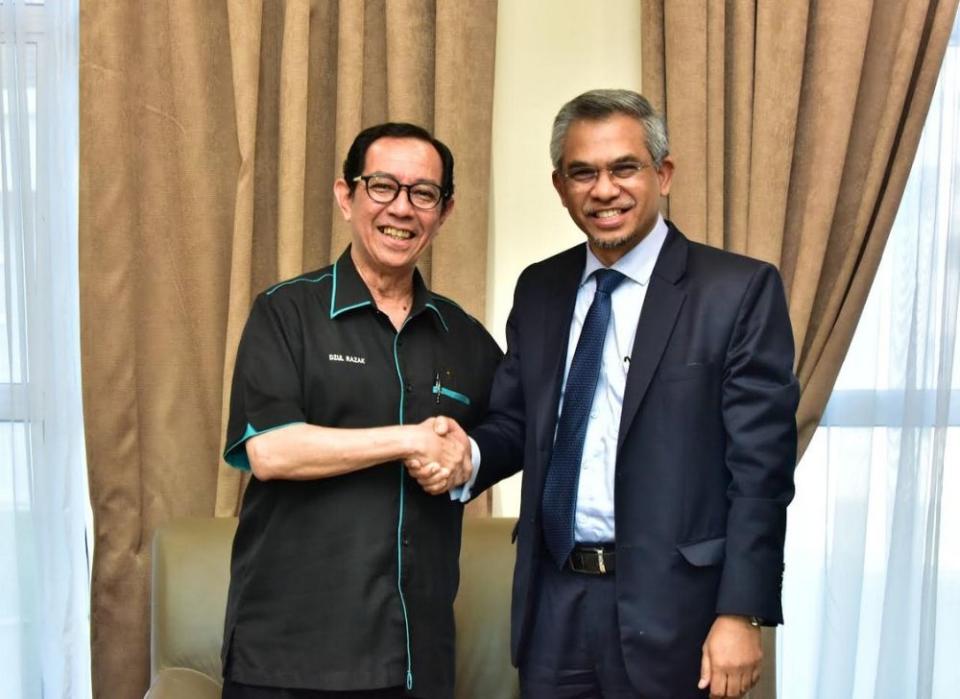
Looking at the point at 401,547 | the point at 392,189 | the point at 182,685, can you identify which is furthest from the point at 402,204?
the point at 182,685

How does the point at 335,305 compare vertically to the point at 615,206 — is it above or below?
below

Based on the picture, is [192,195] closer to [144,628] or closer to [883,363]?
[144,628]

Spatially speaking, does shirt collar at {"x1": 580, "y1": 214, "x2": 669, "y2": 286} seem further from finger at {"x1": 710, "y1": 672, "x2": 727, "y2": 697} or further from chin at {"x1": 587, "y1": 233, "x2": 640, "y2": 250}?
finger at {"x1": 710, "y1": 672, "x2": 727, "y2": 697}

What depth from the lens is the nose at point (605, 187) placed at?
6.56 feet

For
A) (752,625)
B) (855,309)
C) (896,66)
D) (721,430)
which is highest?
(896,66)

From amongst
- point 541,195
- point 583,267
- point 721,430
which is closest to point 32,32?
point 541,195

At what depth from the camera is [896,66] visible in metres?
2.93

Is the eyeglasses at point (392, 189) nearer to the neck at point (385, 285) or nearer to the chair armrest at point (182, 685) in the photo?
the neck at point (385, 285)

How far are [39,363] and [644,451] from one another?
1738 mm

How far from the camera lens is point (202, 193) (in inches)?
116

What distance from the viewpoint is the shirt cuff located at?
2047 millimetres

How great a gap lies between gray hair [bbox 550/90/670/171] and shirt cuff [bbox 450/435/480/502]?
58 centimetres

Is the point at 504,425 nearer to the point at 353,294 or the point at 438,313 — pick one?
the point at 438,313

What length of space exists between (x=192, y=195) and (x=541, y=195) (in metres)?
0.95
